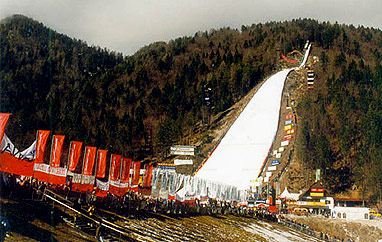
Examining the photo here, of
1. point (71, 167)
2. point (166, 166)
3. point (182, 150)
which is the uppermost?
point (182, 150)

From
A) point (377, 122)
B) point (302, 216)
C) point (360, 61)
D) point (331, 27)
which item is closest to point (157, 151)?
point (302, 216)

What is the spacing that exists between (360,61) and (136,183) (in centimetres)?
3550

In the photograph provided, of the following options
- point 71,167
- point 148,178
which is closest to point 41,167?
point 71,167

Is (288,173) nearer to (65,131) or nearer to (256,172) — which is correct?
(256,172)

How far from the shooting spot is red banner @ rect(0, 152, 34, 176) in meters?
7.98

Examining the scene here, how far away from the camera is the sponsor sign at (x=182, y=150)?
28.5 m

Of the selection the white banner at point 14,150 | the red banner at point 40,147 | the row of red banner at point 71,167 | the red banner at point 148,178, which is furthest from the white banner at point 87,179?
the red banner at point 148,178

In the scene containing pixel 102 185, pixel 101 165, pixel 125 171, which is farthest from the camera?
pixel 125 171

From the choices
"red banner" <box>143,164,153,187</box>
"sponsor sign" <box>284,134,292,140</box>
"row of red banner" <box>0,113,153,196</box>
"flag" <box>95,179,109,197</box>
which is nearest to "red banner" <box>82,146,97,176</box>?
"row of red banner" <box>0,113,153,196</box>

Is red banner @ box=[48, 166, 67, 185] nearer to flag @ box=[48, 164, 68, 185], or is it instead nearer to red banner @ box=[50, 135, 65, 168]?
flag @ box=[48, 164, 68, 185]

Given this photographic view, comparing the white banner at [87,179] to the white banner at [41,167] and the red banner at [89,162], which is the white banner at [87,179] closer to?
the red banner at [89,162]

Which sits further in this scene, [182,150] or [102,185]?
[182,150]

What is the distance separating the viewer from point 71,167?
10.2 m

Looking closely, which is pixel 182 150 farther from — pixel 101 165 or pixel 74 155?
pixel 74 155
